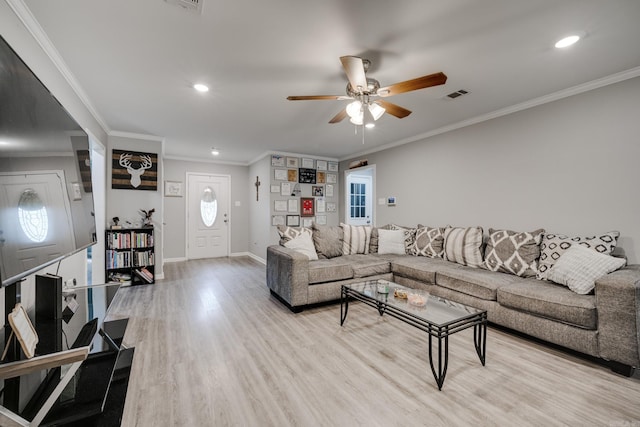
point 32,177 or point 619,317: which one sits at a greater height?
point 32,177

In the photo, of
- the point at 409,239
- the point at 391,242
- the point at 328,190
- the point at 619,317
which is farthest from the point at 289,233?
the point at 619,317

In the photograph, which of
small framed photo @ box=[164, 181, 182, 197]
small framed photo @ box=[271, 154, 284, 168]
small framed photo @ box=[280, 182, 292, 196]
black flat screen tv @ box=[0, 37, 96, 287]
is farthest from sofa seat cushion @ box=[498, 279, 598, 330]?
small framed photo @ box=[164, 181, 182, 197]

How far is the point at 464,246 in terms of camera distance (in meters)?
3.38

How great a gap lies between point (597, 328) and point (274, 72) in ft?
11.0

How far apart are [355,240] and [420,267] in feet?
3.59

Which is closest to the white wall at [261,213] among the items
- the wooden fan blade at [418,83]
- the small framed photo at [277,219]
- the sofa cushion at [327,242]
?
the small framed photo at [277,219]

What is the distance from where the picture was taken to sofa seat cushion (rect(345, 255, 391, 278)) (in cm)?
337

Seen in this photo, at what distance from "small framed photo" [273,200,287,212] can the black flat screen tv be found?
396 cm

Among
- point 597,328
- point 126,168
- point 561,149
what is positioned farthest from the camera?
point 126,168

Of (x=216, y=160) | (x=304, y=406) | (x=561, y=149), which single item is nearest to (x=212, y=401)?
(x=304, y=406)

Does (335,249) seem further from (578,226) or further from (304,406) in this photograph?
(578,226)

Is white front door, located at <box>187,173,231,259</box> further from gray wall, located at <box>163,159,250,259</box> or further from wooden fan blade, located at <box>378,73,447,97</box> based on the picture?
wooden fan blade, located at <box>378,73,447,97</box>

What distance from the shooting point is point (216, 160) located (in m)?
6.46

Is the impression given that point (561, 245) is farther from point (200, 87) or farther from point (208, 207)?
point (208, 207)
